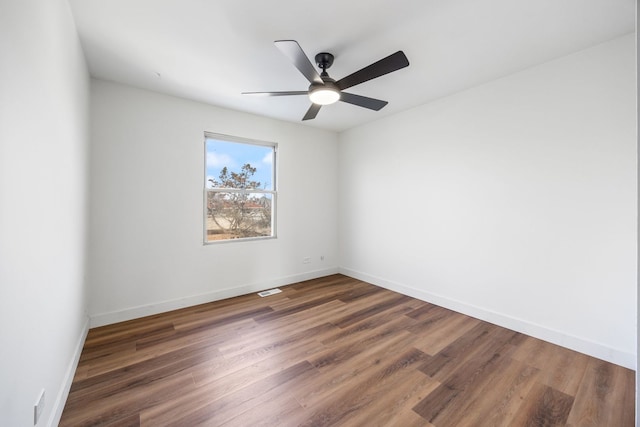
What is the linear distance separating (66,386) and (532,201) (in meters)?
4.05

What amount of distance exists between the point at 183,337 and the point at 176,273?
0.92 metres

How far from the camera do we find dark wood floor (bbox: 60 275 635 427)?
161 centimetres

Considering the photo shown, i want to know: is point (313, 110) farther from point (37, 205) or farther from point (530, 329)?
point (530, 329)

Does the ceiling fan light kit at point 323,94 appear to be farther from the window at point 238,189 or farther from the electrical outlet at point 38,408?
the electrical outlet at point 38,408

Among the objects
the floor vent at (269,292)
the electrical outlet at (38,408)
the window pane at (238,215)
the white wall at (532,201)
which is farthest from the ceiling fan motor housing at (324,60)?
the floor vent at (269,292)

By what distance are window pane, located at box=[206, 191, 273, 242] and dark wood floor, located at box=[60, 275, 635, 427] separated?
1.14m

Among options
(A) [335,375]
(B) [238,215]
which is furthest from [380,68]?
(B) [238,215]

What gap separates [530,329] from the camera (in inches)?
101

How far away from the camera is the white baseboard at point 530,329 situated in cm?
211

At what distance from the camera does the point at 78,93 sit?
213 centimetres

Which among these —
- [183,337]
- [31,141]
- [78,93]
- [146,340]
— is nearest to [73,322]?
[146,340]

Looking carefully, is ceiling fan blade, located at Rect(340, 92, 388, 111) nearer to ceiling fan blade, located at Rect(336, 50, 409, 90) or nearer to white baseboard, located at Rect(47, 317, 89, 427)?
ceiling fan blade, located at Rect(336, 50, 409, 90)

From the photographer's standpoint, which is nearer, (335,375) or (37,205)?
(37,205)

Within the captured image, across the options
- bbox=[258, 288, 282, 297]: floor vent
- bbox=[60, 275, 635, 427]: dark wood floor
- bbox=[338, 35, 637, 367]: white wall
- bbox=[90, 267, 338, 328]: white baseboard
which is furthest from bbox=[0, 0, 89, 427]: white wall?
bbox=[338, 35, 637, 367]: white wall
